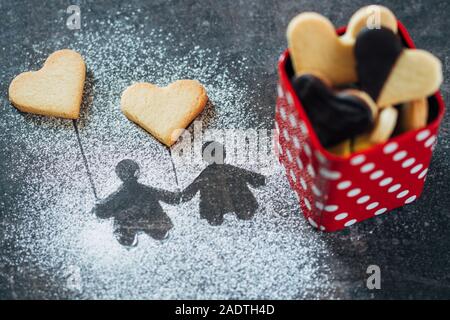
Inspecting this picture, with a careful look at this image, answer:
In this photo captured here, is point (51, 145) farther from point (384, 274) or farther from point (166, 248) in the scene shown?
point (384, 274)

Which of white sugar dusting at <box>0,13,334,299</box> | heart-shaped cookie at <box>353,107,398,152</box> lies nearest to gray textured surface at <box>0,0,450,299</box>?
white sugar dusting at <box>0,13,334,299</box>

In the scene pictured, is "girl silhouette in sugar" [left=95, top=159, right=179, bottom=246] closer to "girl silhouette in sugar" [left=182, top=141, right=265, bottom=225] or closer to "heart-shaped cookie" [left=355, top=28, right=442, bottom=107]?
"girl silhouette in sugar" [left=182, top=141, right=265, bottom=225]

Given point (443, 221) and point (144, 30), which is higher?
point (144, 30)

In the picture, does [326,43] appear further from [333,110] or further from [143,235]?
[143,235]

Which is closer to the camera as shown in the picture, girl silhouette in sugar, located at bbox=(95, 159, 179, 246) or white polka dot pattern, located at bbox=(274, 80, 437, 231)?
white polka dot pattern, located at bbox=(274, 80, 437, 231)

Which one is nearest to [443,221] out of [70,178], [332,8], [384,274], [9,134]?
[384,274]
